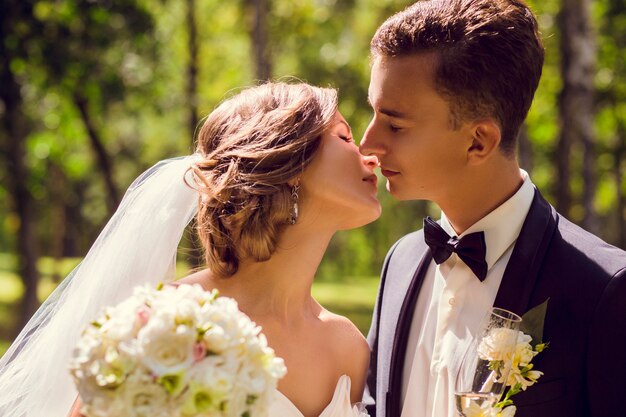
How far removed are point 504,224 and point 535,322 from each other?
1.77 feet

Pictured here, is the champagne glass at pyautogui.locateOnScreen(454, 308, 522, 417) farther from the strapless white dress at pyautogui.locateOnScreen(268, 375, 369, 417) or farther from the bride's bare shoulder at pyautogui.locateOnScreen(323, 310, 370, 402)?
the bride's bare shoulder at pyautogui.locateOnScreen(323, 310, 370, 402)

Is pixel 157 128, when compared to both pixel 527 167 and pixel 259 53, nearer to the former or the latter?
pixel 259 53

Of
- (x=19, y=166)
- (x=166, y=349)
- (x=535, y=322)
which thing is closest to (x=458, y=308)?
(x=535, y=322)

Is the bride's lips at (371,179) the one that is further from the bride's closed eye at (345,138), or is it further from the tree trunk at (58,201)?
the tree trunk at (58,201)

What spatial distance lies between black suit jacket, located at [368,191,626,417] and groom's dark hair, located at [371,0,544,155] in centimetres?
41

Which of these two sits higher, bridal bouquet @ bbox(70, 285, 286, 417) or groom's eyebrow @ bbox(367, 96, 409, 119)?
groom's eyebrow @ bbox(367, 96, 409, 119)

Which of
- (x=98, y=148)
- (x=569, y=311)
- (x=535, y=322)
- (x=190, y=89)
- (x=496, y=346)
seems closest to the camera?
(x=496, y=346)

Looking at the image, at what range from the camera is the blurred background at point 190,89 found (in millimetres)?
11516

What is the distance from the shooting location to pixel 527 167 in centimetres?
1175

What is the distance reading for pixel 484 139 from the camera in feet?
10.8

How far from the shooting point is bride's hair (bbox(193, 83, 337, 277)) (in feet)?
10.9

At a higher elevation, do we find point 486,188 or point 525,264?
point 486,188

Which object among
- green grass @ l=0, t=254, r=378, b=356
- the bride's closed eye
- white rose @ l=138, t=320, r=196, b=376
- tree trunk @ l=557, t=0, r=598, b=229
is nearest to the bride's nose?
the bride's closed eye

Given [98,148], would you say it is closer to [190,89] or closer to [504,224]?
[190,89]
